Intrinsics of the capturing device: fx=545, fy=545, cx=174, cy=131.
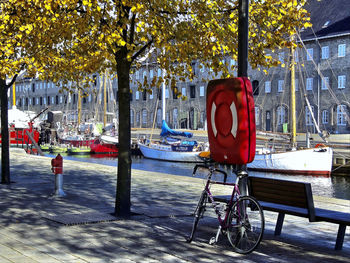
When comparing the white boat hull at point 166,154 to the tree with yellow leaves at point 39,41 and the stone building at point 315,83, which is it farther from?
the tree with yellow leaves at point 39,41

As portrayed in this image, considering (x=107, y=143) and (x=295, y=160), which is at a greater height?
(x=107, y=143)

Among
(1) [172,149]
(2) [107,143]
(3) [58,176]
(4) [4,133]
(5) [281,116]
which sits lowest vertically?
(1) [172,149]

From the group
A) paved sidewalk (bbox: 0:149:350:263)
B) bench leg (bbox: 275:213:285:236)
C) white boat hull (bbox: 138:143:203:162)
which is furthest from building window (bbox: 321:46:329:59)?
bench leg (bbox: 275:213:285:236)

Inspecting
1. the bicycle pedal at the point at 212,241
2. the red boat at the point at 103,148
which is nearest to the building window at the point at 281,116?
the red boat at the point at 103,148

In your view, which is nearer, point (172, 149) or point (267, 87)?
point (172, 149)

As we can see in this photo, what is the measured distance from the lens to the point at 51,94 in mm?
106500

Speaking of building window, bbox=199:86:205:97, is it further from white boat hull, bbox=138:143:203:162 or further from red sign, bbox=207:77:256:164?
red sign, bbox=207:77:256:164

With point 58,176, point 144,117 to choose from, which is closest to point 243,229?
point 58,176

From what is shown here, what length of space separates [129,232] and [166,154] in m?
41.5

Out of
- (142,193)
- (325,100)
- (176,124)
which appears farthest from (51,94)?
(142,193)

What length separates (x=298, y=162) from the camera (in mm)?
39406

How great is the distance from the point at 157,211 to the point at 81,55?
423 centimetres

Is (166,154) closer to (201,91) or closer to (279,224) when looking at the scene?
(201,91)

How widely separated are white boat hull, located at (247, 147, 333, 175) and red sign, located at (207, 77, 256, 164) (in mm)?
31945
